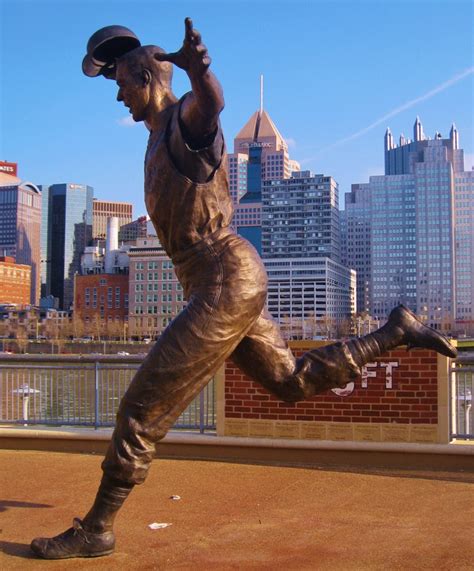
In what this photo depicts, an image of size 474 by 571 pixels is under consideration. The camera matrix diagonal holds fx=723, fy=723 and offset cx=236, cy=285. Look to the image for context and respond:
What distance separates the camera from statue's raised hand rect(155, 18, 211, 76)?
10.9ft

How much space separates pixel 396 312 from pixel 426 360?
3.26 meters

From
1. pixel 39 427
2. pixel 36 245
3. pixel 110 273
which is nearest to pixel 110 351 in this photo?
pixel 110 273

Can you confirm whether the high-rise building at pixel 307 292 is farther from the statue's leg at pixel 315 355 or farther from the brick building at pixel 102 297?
the statue's leg at pixel 315 355

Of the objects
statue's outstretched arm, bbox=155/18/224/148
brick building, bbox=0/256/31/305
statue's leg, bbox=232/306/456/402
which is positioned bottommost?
statue's leg, bbox=232/306/456/402

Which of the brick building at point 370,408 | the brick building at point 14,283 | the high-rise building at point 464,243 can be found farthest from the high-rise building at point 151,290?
the brick building at point 370,408

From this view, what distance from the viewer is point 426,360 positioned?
7512mm

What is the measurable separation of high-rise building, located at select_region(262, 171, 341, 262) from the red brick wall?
15313 centimetres

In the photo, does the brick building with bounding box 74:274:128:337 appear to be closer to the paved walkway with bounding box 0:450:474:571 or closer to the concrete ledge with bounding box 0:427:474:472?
the concrete ledge with bounding box 0:427:474:472

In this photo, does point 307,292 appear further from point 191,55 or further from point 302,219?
point 191,55

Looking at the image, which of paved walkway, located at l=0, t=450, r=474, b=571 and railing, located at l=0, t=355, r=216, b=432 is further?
railing, located at l=0, t=355, r=216, b=432

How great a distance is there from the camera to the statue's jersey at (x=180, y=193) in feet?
12.7

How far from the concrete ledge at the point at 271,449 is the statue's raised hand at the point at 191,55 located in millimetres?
4806

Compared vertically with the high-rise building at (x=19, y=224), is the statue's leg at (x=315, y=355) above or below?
below

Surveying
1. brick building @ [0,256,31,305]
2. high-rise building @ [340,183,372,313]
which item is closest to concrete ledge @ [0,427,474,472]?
brick building @ [0,256,31,305]
